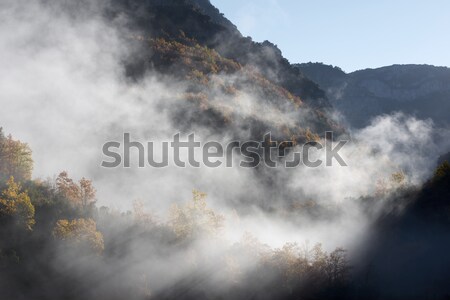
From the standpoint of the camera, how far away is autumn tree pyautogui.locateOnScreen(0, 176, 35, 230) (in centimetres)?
7575

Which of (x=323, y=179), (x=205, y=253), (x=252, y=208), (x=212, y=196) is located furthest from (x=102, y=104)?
(x=205, y=253)

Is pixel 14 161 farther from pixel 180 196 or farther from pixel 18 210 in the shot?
pixel 180 196

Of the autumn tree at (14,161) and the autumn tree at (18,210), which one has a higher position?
the autumn tree at (14,161)

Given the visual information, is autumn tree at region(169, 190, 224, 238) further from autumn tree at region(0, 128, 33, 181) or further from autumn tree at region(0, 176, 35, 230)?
autumn tree at region(0, 128, 33, 181)

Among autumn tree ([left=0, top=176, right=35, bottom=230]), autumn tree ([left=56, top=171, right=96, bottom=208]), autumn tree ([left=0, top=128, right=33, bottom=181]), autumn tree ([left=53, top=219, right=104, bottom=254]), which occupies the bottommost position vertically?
autumn tree ([left=53, top=219, right=104, bottom=254])

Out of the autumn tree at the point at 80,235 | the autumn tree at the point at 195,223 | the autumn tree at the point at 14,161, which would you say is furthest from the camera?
the autumn tree at the point at 14,161

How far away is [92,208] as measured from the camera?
87688mm

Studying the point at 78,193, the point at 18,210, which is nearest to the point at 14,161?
the point at 78,193

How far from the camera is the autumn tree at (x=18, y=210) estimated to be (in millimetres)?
75750

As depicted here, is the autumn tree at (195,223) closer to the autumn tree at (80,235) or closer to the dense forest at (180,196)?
the dense forest at (180,196)

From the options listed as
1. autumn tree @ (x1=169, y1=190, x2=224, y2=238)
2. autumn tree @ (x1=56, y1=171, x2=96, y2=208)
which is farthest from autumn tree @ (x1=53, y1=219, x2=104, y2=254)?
autumn tree @ (x1=169, y1=190, x2=224, y2=238)

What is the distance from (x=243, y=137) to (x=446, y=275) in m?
93.1

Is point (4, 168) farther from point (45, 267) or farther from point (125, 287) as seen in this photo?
point (125, 287)

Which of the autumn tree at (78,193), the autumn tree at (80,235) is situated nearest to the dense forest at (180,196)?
the autumn tree at (80,235)
